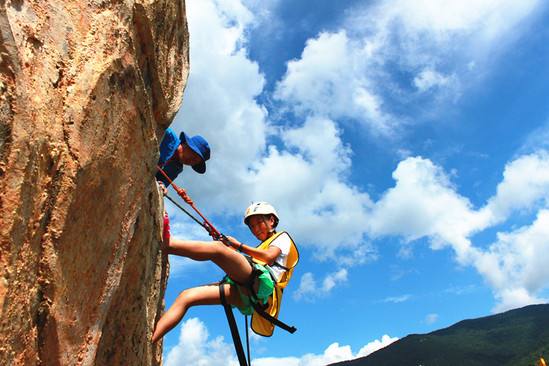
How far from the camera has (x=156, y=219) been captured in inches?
227

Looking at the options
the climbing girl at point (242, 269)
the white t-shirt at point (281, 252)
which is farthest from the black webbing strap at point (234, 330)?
the white t-shirt at point (281, 252)

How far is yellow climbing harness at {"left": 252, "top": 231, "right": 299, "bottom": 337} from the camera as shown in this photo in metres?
7.29

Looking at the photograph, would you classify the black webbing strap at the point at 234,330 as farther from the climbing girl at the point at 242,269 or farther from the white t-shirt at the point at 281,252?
the white t-shirt at the point at 281,252

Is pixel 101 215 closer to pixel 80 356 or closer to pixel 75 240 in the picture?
pixel 75 240

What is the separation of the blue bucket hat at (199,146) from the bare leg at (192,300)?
199 cm

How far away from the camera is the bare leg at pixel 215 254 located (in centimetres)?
612

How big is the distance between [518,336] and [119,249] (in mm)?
201609

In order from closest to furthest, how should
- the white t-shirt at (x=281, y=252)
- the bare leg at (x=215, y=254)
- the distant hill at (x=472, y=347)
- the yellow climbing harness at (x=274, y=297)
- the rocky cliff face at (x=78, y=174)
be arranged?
the rocky cliff face at (x=78, y=174)
the bare leg at (x=215, y=254)
the yellow climbing harness at (x=274, y=297)
the white t-shirt at (x=281, y=252)
the distant hill at (x=472, y=347)

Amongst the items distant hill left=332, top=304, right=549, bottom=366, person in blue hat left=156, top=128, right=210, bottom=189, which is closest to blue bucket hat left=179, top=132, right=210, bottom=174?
person in blue hat left=156, top=128, right=210, bottom=189

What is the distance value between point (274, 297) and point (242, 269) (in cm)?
105

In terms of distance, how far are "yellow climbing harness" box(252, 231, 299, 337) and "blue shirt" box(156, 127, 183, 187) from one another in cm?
186

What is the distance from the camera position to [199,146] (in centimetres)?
785

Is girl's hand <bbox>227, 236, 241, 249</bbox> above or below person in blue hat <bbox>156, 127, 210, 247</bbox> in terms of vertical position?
below

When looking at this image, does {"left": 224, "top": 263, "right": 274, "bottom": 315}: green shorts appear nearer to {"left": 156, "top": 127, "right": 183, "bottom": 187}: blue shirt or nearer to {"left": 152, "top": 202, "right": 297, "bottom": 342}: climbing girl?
{"left": 152, "top": 202, "right": 297, "bottom": 342}: climbing girl
